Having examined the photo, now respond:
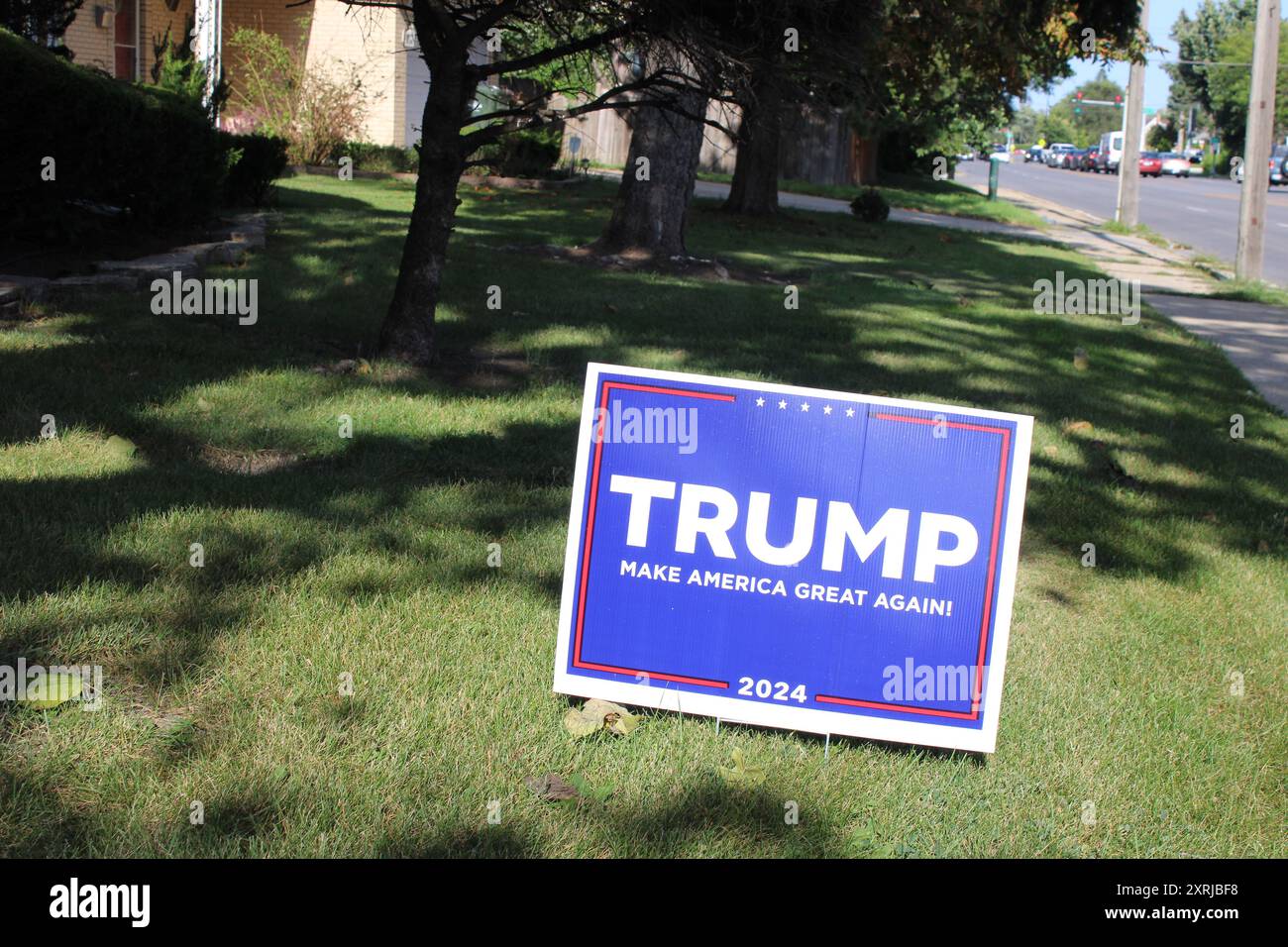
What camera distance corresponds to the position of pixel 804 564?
367cm

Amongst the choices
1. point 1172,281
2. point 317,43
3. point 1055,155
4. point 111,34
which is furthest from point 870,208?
point 1055,155

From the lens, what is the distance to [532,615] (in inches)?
169

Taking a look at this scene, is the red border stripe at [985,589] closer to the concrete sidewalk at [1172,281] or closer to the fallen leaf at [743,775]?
the fallen leaf at [743,775]

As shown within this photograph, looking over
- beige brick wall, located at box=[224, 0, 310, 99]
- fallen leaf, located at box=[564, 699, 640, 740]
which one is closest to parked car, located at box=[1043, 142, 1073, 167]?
beige brick wall, located at box=[224, 0, 310, 99]

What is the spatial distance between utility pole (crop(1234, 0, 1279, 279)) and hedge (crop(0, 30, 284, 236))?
13.8 meters

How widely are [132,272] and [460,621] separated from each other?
19.2ft

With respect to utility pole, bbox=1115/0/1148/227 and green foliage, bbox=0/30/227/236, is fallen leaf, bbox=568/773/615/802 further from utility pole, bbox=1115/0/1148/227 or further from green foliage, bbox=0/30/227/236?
utility pole, bbox=1115/0/1148/227

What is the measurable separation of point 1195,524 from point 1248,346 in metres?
6.89

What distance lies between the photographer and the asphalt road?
24484 mm

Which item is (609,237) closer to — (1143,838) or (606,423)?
(606,423)

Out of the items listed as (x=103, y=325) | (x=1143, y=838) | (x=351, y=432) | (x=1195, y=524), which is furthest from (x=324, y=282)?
(x=1143, y=838)

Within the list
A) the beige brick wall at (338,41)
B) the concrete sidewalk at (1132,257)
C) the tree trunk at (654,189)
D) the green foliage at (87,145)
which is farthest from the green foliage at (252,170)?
the concrete sidewalk at (1132,257)

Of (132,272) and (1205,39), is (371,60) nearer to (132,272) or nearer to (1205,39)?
(132,272)

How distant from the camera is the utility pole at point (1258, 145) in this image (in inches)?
682
